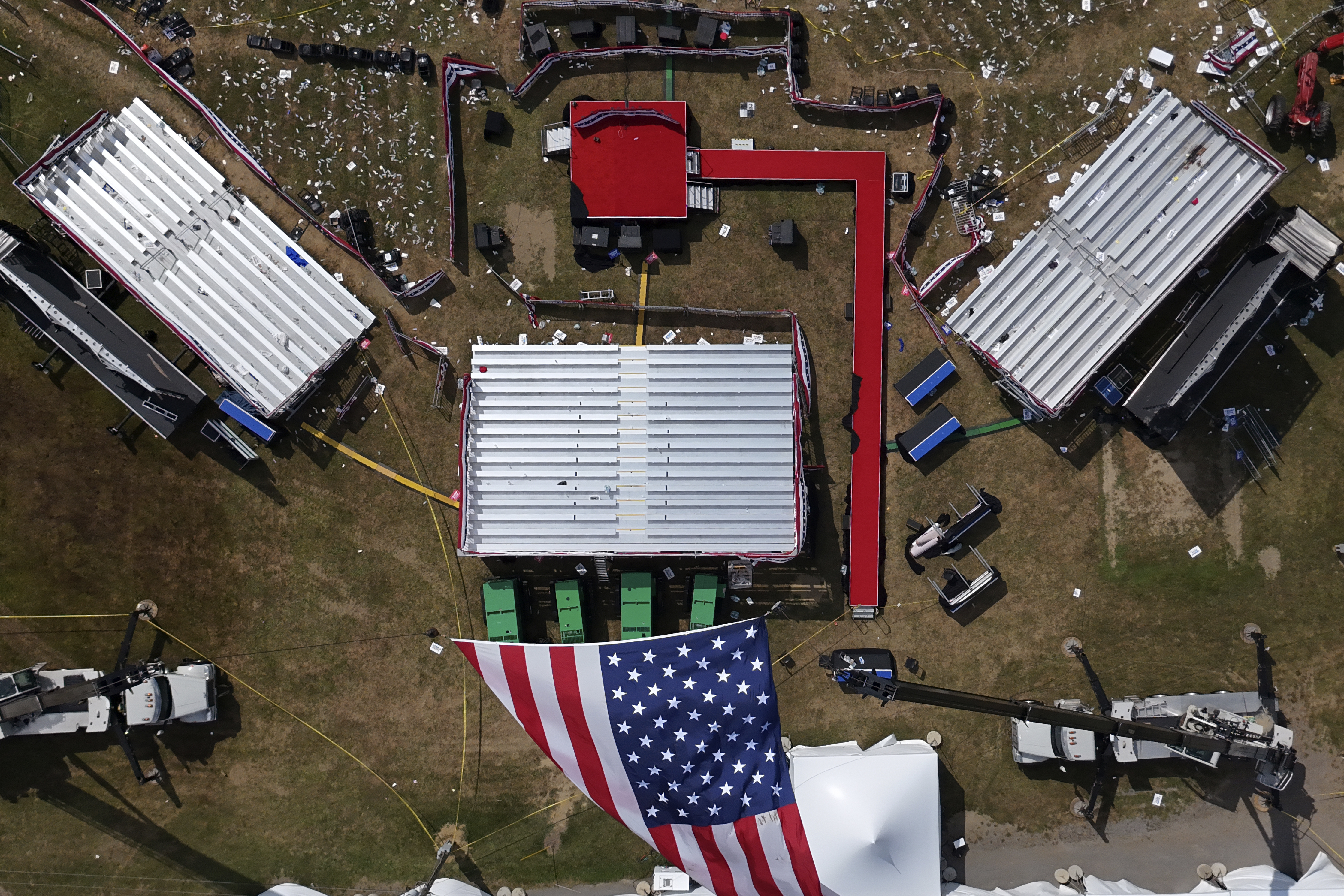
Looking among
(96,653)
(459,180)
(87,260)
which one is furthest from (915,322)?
(96,653)

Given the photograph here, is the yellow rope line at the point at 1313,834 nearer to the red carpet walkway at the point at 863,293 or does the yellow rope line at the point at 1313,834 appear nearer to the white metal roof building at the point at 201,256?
the red carpet walkway at the point at 863,293

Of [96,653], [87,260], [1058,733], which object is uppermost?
[87,260]

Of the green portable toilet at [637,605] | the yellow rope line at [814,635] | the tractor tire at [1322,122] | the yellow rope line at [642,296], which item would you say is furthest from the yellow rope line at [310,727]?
the tractor tire at [1322,122]

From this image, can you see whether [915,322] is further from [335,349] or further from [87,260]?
[87,260]

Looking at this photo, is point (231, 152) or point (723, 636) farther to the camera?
point (231, 152)

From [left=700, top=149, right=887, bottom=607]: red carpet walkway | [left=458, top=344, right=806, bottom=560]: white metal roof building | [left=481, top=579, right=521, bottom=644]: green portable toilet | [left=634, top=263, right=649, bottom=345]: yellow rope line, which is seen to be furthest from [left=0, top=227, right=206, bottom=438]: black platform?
[left=700, top=149, right=887, bottom=607]: red carpet walkway

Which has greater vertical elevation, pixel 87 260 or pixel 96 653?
pixel 87 260

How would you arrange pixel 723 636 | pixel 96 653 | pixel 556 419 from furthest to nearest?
1. pixel 96 653
2. pixel 556 419
3. pixel 723 636
